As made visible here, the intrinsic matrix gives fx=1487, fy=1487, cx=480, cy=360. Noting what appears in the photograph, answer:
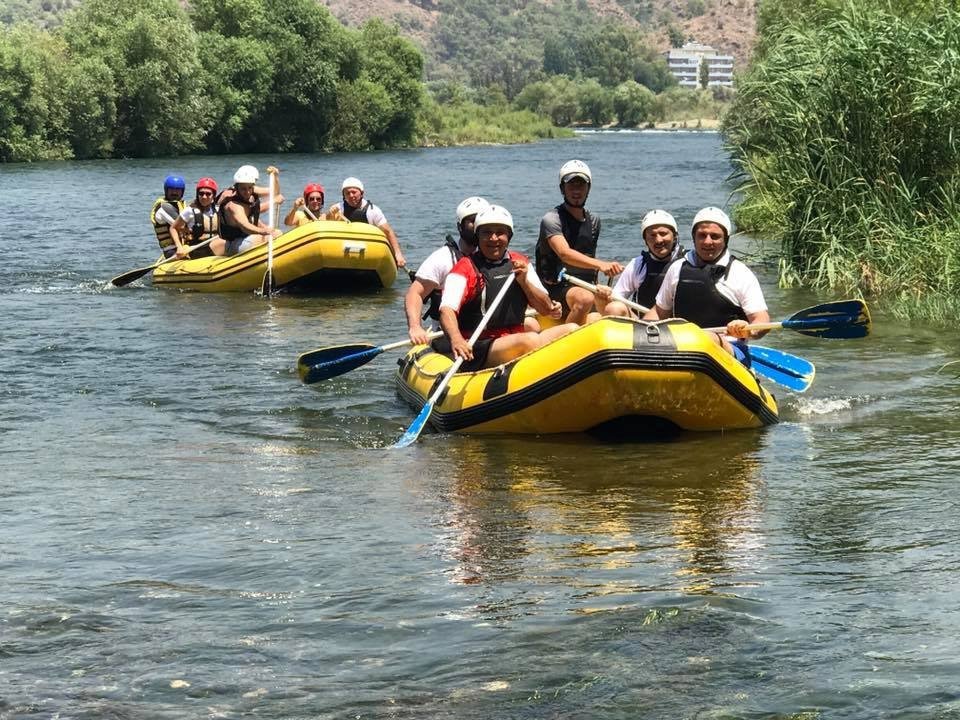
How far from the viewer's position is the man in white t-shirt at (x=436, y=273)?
8.69 meters

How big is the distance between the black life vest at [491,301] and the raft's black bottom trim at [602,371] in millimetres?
592

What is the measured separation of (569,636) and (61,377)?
6.66 meters

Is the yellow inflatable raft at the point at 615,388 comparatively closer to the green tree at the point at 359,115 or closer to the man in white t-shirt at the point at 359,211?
the man in white t-shirt at the point at 359,211

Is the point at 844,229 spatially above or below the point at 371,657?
above

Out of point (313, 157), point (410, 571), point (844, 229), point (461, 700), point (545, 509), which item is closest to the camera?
point (461, 700)

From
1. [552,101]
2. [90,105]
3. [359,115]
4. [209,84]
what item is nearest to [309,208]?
[90,105]

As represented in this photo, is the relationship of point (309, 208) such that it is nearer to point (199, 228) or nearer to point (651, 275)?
point (199, 228)

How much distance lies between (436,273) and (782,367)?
7.44ft

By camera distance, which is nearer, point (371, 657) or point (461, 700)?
point (461, 700)

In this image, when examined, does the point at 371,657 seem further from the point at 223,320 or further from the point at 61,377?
the point at 223,320

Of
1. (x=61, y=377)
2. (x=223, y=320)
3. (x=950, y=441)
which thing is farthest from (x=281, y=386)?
(x=950, y=441)

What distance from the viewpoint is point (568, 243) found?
34.8 ft

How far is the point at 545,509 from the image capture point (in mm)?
6785

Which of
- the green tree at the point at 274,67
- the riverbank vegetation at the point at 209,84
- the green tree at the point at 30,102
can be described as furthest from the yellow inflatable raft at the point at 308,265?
the green tree at the point at 274,67
